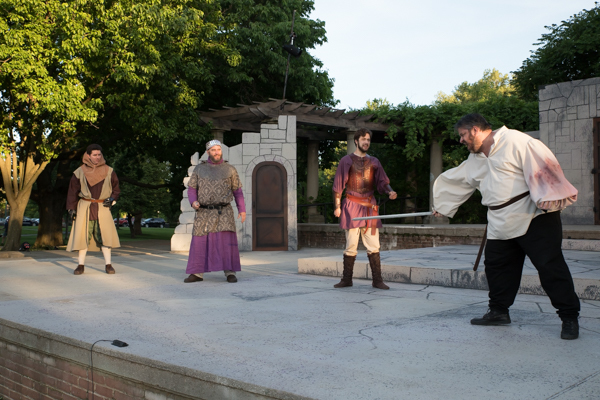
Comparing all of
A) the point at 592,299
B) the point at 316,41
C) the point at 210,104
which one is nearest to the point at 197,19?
the point at 210,104

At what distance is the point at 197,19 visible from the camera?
52.1 feet

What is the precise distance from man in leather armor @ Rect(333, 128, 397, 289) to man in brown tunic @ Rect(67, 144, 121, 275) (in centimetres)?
369

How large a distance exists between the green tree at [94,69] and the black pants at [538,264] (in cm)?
1117

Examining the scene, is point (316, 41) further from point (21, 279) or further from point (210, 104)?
point (21, 279)

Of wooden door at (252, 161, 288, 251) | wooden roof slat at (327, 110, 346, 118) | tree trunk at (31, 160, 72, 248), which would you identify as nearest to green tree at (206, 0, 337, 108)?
wooden roof slat at (327, 110, 346, 118)

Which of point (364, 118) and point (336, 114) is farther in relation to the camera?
point (364, 118)

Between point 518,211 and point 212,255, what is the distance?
13.9ft

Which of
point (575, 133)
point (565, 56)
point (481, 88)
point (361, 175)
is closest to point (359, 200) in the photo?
point (361, 175)

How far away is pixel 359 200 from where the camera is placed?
634 cm

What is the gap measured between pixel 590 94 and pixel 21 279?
Result: 1141 centimetres

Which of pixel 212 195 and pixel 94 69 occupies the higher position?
pixel 94 69

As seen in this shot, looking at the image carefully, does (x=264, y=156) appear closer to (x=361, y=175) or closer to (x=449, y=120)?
(x=449, y=120)

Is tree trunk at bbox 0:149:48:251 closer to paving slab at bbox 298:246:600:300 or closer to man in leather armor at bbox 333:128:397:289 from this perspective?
paving slab at bbox 298:246:600:300

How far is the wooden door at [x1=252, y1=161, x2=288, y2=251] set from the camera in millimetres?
13797
